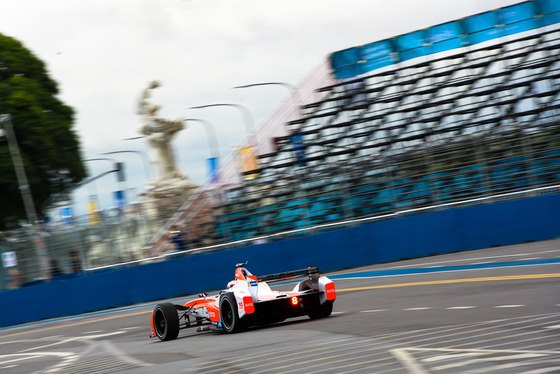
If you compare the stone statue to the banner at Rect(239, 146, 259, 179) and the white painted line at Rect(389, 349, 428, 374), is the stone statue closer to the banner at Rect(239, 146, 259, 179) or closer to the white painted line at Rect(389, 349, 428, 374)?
the banner at Rect(239, 146, 259, 179)

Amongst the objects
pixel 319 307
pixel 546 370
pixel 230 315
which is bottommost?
pixel 546 370

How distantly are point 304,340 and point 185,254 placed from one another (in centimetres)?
1588

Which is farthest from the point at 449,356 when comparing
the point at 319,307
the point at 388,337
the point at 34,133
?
the point at 34,133

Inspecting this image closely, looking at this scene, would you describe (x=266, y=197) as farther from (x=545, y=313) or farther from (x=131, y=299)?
(x=545, y=313)

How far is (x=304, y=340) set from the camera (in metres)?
9.70

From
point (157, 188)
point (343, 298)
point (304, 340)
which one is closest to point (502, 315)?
point (304, 340)

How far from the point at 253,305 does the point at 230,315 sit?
2.11 feet

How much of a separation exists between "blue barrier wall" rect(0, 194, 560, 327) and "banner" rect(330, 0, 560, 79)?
28.6ft

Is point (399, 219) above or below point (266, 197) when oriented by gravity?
below

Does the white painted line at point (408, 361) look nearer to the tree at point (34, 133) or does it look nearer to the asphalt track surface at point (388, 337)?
the asphalt track surface at point (388, 337)

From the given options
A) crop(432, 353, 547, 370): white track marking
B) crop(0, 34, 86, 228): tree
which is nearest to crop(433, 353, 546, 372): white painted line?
crop(432, 353, 547, 370): white track marking

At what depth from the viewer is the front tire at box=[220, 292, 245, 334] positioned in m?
11.8

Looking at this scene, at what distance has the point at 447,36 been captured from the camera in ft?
98.7

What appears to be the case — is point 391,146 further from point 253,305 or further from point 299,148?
point 253,305
